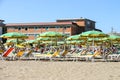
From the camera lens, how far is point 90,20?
81.6m

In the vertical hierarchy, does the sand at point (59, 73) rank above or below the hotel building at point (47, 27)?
above

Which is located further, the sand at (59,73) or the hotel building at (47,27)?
the hotel building at (47,27)

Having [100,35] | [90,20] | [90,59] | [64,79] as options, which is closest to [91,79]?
[64,79]

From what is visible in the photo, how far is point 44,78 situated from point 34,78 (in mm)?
316

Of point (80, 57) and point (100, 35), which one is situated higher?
point (100, 35)

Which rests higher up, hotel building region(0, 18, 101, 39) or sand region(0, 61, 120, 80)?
sand region(0, 61, 120, 80)

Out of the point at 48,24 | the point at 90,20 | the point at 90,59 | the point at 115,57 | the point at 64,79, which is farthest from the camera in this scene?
the point at 90,20

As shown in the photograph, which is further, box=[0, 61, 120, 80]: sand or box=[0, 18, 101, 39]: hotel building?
box=[0, 18, 101, 39]: hotel building

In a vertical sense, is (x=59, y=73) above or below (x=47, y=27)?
above

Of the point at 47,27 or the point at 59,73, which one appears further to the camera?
the point at 47,27

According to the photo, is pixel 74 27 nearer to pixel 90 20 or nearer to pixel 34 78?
pixel 90 20

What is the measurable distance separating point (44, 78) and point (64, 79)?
0.65 metres

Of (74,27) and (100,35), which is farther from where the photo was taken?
(74,27)

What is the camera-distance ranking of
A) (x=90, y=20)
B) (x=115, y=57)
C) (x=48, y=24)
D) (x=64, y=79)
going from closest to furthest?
Answer: (x=64, y=79), (x=115, y=57), (x=48, y=24), (x=90, y=20)
